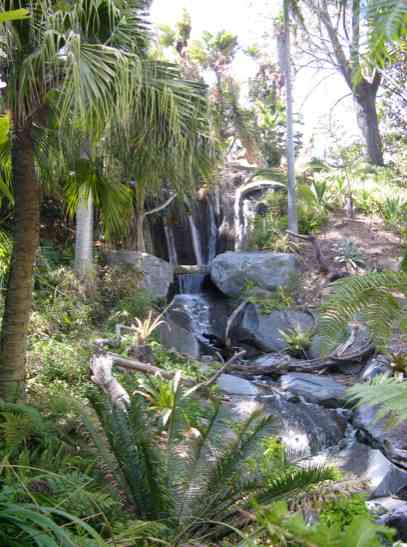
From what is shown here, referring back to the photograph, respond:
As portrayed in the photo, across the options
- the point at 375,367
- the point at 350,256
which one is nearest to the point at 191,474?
the point at 375,367

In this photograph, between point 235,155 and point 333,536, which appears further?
point 235,155

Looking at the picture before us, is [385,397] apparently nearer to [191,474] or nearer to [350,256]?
[191,474]

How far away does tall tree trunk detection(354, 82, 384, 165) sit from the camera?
60.6 ft

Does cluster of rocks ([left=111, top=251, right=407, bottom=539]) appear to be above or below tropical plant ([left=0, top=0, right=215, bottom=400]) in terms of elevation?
below

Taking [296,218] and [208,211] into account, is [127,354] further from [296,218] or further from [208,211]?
[208,211]

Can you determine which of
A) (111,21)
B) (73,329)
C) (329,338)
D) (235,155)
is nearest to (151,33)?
(111,21)

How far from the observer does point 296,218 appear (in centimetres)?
1282

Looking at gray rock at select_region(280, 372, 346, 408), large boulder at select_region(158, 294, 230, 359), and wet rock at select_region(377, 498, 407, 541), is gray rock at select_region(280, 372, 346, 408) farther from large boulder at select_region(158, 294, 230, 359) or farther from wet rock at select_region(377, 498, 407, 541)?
wet rock at select_region(377, 498, 407, 541)

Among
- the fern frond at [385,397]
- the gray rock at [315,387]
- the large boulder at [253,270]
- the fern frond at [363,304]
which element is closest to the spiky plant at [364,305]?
the fern frond at [363,304]

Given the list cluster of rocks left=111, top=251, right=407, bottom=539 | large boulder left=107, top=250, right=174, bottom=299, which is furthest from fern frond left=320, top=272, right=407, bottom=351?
large boulder left=107, top=250, right=174, bottom=299

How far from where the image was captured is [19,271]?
4.26 m

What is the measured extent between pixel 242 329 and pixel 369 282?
6.90 metres

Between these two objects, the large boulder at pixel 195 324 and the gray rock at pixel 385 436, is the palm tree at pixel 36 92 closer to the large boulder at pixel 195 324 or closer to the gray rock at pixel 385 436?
the gray rock at pixel 385 436

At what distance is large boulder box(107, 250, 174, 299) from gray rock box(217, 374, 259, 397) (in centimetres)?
325
